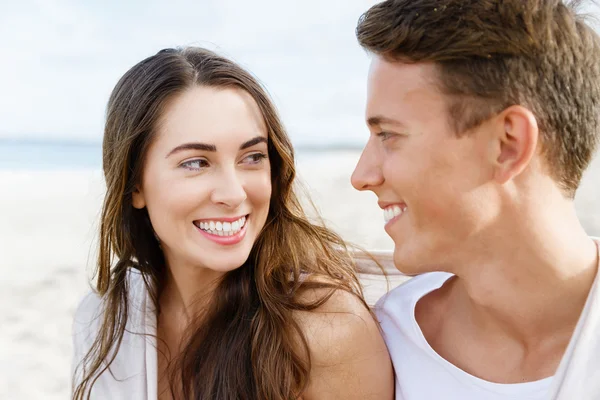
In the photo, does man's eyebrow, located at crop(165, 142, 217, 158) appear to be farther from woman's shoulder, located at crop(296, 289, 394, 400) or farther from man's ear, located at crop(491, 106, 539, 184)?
man's ear, located at crop(491, 106, 539, 184)

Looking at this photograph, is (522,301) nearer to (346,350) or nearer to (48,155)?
(346,350)

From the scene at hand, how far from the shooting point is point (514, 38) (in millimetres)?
1947

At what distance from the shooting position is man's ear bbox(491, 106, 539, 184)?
1.95m

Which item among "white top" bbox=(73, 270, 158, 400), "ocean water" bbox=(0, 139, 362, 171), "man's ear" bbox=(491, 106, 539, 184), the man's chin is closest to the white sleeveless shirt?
the man's chin

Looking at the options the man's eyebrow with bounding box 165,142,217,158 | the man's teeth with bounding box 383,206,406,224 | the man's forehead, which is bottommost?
the man's teeth with bounding box 383,206,406,224

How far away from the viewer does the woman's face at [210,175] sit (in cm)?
266

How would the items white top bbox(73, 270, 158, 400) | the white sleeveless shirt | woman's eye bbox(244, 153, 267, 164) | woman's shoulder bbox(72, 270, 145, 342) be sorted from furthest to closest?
1. woman's shoulder bbox(72, 270, 145, 342)
2. white top bbox(73, 270, 158, 400)
3. woman's eye bbox(244, 153, 267, 164)
4. the white sleeveless shirt

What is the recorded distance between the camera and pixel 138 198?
9.68 feet

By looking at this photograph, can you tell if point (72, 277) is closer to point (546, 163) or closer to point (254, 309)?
point (254, 309)

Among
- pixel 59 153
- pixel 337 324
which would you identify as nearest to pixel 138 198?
pixel 337 324

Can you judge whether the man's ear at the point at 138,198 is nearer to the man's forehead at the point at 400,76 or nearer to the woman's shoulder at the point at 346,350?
the woman's shoulder at the point at 346,350

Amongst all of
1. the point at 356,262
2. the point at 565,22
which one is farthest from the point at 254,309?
the point at 565,22

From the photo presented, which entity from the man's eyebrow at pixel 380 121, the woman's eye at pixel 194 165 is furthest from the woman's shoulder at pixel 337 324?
the man's eyebrow at pixel 380 121

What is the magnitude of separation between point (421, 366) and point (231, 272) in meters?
1.00
